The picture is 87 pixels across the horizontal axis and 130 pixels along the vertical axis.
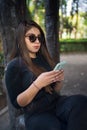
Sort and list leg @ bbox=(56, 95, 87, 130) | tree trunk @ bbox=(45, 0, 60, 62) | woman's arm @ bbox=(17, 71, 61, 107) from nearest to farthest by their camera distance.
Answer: leg @ bbox=(56, 95, 87, 130)
woman's arm @ bbox=(17, 71, 61, 107)
tree trunk @ bbox=(45, 0, 60, 62)

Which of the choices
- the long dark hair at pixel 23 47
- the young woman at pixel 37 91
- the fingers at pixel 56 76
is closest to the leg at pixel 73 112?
the young woman at pixel 37 91

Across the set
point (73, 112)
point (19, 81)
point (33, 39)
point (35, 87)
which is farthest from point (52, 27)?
point (73, 112)

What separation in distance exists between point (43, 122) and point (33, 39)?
805 mm

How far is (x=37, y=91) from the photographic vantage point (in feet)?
9.57

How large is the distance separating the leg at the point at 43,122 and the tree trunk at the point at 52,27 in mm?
3436

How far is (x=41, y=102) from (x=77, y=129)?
46 centimetres

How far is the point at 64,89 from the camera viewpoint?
904cm

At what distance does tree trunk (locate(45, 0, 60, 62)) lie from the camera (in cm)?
625

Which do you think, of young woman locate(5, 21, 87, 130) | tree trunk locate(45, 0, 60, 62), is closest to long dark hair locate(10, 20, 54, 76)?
young woman locate(5, 21, 87, 130)

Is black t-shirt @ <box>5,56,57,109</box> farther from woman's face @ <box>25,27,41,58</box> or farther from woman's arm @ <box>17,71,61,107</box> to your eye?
woman's face @ <box>25,27,41,58</box>

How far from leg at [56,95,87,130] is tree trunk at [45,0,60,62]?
10.8ft

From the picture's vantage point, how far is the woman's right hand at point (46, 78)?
2895 millimetres

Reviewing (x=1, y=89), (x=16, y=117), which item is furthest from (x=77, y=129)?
(x=1, y=89)

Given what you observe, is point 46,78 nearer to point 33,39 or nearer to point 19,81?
point 19,81
